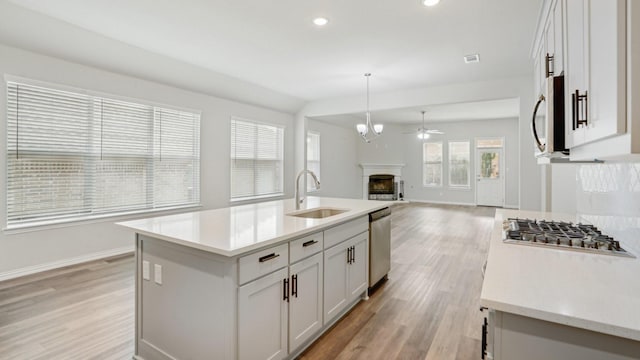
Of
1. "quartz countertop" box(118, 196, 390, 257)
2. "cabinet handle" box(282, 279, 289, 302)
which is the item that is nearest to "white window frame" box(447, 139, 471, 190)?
"quartz countertop" box(118, 196, 390, 257)

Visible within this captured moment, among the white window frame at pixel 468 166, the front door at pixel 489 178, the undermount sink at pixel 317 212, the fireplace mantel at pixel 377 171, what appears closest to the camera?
the undermount sink at pixel 317 212

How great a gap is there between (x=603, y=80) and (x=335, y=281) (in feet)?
6.93

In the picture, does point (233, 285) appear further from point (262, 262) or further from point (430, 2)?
point (430, 2)

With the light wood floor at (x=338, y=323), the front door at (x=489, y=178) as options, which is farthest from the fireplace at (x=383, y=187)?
the light wood floor at (x=338, y=323)

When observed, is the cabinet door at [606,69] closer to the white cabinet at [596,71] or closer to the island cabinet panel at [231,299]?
the white cabinet at [596,71]

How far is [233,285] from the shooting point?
64.6 inches

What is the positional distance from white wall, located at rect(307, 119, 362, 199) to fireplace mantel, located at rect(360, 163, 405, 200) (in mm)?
162

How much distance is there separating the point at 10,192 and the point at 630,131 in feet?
16.6

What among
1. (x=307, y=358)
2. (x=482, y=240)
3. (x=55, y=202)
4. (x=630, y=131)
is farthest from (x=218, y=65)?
(x=482, y=240)

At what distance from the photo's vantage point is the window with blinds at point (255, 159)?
6.36m

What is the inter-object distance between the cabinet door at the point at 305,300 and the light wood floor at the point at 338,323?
0.62 ft

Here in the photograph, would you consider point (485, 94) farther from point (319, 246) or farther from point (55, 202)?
point (55, 202)

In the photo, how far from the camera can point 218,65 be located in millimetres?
4746

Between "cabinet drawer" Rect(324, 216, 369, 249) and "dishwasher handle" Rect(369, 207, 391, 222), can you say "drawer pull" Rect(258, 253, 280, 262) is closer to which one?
"cabinet drawer" Rect(324, 216, 369, 249)
